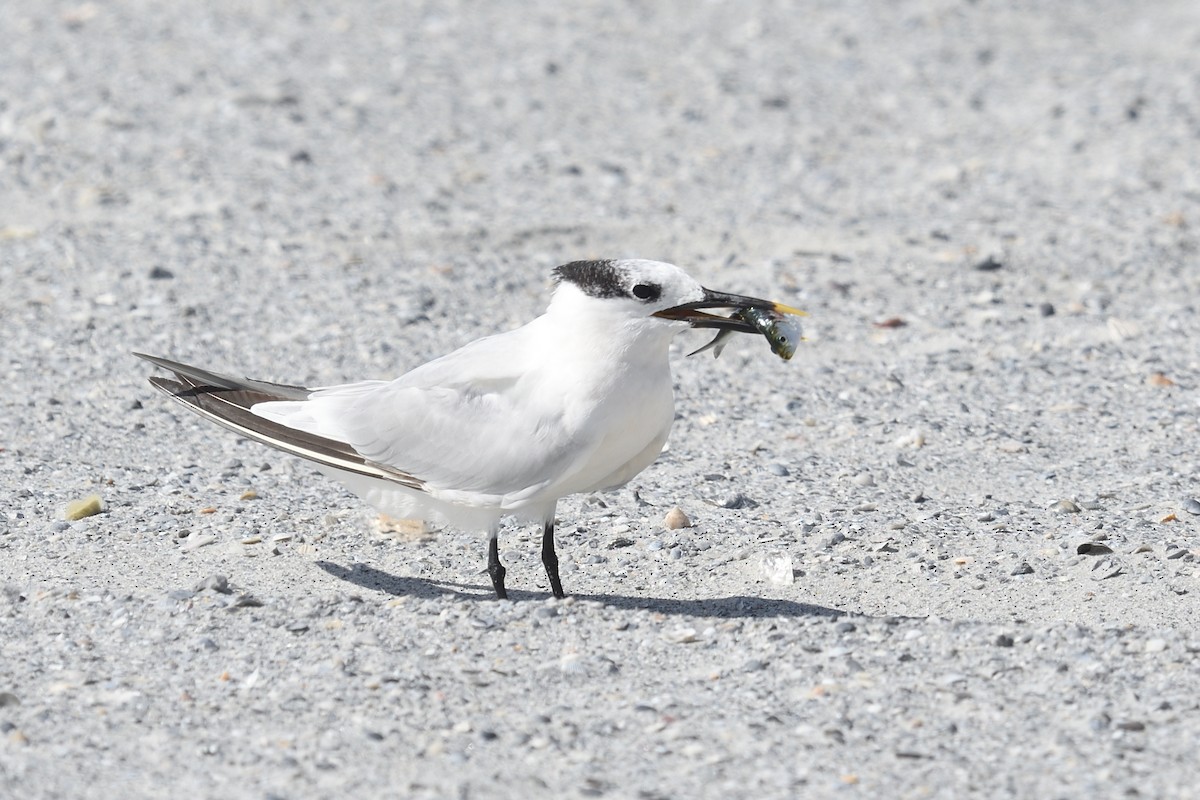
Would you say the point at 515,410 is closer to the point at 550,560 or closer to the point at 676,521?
the point at 550,560

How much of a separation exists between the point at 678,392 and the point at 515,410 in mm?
1848

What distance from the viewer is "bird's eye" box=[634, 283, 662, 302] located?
3648mm

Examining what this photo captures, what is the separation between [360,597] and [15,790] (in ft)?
3.61

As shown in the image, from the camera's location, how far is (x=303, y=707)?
3.38 meters

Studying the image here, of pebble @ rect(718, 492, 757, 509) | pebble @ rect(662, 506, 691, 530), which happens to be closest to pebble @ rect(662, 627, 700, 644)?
pebble @ rect(662, 506, 691, 530)

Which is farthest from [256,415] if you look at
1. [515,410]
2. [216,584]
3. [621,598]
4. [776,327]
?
[776,327]

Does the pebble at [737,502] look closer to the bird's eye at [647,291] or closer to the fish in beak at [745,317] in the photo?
the fish in beak at [745,317]

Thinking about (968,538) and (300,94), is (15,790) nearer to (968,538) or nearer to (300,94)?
(968,538)

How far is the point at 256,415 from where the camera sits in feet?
13.4

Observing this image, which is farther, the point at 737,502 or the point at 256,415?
the point at 737,502

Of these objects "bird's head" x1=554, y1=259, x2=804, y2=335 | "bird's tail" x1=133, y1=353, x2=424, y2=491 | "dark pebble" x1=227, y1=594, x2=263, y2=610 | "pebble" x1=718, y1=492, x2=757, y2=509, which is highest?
"bird's head" x1=554, y1=259, x2=804, y2=335

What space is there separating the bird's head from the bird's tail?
67cm

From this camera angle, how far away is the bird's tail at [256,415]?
3979 millimetres

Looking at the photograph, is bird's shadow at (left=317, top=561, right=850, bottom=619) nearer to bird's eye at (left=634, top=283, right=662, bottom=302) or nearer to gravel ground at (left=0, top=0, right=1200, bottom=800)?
gravel ground at (left=0, top=0, right=1200, bottom=800)
